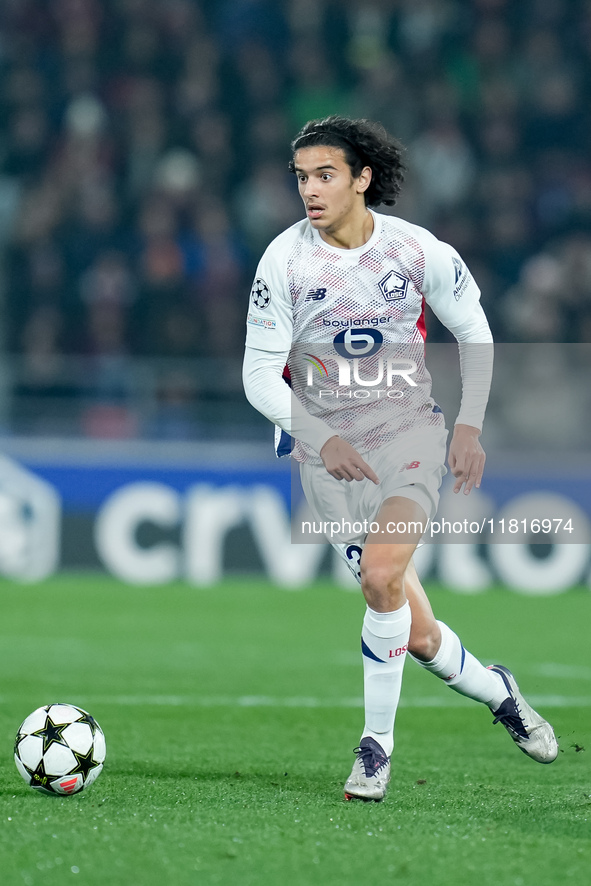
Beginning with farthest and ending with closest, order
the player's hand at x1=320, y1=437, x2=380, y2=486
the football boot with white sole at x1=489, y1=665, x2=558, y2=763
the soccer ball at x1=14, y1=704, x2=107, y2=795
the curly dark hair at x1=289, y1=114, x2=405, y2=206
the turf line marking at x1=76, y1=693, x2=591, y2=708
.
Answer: the turf line marking at x1=76, y1=693, x2=591, y2=708 → the football boot with white sole at x1=489, y1=665, x2=558, y2=763 → the curly dark hair at x1=289, y1=114, x2=405, y2=206 → the player's hand at x1=320, y1=437, x2=380, y2=486 → the soccer ball at x1=14, y1=704, x2=107, y2=795

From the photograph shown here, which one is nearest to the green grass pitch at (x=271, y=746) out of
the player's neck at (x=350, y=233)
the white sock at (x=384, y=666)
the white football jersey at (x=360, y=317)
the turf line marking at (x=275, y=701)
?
the turf line marking at (x=275, y=701)

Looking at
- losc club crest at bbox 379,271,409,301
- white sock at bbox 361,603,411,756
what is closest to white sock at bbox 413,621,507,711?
white sock at bbox 361,603,411,756

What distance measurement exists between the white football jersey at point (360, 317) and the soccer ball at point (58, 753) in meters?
1.21

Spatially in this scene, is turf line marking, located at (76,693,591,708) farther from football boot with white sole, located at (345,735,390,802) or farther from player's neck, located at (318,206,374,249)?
player's neck, located at (318,206,374,249)

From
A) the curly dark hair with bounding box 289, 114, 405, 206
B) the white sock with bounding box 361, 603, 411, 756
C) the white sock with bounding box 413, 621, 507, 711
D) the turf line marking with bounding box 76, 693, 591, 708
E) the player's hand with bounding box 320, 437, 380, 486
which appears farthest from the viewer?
the turf line marking with bounding box 76, 693, 591, 708

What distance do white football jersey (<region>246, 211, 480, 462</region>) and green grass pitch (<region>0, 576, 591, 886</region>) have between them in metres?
1.27

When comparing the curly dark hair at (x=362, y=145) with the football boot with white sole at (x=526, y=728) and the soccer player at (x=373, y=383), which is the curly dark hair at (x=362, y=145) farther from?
the football boot with white sole at (x=526, y=728)

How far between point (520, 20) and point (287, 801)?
12.4 metres

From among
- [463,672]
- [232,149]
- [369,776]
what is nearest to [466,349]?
[463,672]

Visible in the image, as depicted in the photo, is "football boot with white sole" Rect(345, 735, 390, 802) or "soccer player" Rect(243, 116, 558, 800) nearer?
"football boot with white sole" Rect(345, 735, 390, 802)

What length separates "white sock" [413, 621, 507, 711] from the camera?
4.61m

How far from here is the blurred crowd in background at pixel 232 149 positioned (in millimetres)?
12344

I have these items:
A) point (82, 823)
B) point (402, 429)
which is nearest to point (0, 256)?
point (402, 429)

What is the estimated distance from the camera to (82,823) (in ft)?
11.9
